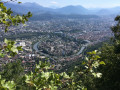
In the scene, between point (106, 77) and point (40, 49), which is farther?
point (40, 49)

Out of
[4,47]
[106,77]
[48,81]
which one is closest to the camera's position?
[4,47]

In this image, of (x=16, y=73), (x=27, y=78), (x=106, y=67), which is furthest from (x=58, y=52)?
(x=27, y=78)

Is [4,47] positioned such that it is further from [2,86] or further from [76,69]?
[76,69]

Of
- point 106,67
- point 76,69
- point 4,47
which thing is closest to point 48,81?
point 76,69

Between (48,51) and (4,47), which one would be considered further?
(48,51)

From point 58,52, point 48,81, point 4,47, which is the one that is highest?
point 4,47

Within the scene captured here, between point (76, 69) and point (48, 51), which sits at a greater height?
point (76, 69)

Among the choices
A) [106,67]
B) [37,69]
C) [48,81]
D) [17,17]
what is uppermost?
[17,17]

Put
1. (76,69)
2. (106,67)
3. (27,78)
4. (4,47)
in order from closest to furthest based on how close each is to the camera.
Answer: (4,47)
(27,78)
(76,69)
(106,67)

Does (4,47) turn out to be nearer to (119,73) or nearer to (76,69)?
(76,69)
